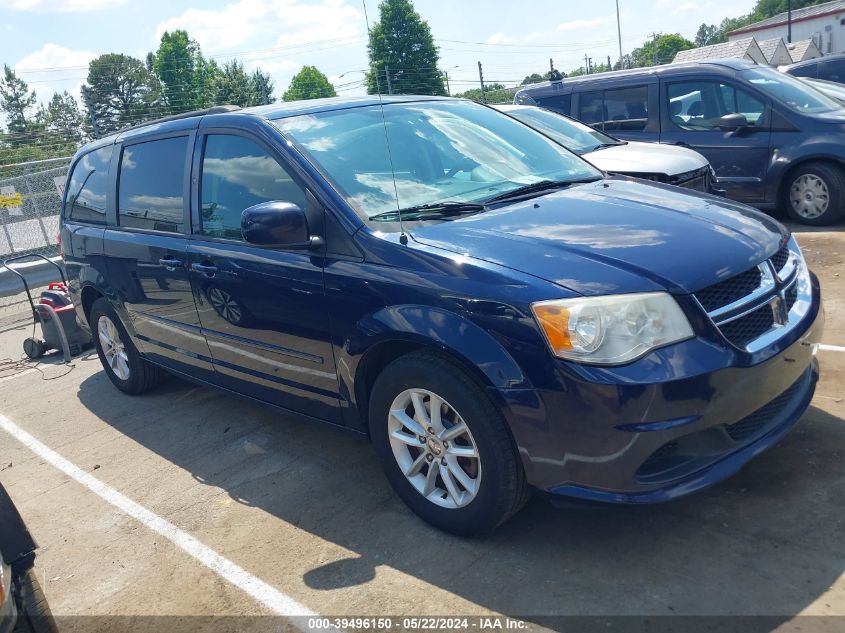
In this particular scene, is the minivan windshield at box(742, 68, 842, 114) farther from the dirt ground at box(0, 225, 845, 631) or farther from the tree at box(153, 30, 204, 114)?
the tree at box(153, 30, 204, 114)

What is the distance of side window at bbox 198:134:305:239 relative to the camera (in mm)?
3744

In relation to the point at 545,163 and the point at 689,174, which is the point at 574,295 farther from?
the point at 689,174

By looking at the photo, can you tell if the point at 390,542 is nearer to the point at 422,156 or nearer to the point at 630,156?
the point at 422,156

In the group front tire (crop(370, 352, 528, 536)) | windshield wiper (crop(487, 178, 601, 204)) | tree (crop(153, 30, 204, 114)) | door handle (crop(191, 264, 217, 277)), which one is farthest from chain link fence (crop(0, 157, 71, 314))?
tree (crop(153, 30, 204, 114))

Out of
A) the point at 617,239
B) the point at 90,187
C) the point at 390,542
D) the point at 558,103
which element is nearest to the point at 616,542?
the point at 390,542

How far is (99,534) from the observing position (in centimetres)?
386

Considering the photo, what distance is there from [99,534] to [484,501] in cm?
208

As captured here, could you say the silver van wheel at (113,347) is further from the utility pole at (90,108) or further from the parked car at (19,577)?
the utility pole at (90,108)

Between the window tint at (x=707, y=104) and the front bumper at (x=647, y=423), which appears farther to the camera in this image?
the window tint at (x=707, y=104)

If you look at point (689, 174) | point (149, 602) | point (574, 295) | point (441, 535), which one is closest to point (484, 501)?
point (441, 535)

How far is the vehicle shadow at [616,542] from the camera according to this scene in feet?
8.93

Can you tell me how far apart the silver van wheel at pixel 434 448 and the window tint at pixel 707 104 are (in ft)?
22.5

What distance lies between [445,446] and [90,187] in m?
3.85

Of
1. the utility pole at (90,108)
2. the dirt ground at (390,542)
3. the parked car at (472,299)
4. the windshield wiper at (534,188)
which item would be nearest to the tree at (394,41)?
the parked car at (472,299)
